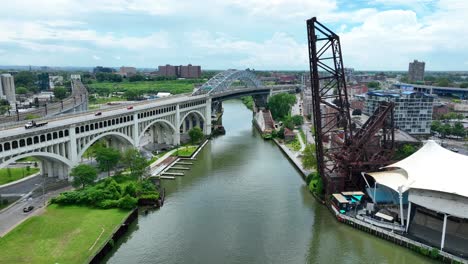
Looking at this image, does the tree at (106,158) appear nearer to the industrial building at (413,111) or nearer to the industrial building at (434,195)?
the industrial building at (434,195)

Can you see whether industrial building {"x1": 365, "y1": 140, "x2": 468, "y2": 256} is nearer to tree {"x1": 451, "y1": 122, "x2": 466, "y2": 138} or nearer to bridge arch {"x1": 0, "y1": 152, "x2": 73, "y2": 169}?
bridge arch {"x1": 0, "y1": 152, "x2": 73, "y2": 169}

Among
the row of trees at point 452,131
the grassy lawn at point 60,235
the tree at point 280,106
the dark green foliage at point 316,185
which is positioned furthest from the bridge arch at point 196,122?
the row of trees at point 452,131

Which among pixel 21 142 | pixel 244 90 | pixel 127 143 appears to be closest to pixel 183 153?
pixel 127 143

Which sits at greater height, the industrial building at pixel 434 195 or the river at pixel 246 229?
the industrial building at pixel 434 195

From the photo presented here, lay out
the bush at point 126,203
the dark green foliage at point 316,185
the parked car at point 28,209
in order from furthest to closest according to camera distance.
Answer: the dark green foliage at point 316,185 < the bush at point 126,203 < the parked car at point 28,209

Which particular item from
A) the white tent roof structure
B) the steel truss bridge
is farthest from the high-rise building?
the white tent roof structure

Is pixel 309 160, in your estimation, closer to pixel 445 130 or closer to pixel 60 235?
pixel 60 235
